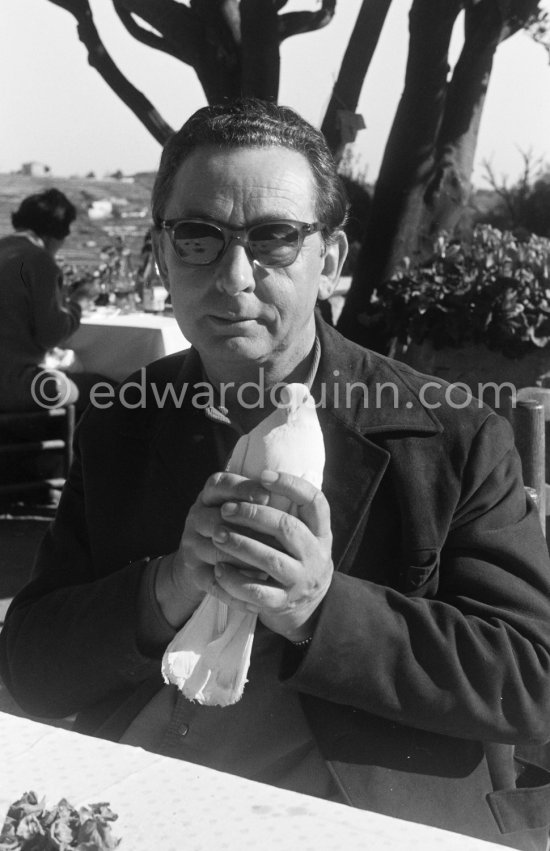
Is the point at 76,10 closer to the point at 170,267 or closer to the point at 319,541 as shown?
the point at 170,267

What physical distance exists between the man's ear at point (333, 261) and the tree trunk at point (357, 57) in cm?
581

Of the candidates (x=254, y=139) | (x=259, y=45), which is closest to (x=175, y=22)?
(x=259, y=45)

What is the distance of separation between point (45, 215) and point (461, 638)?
5049 mm

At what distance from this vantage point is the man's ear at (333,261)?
67.3 inches

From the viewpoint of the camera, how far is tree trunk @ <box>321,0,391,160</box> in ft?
24.0

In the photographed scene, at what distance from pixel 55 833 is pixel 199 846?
168mm

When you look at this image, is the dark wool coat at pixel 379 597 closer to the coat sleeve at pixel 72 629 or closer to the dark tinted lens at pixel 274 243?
the coat sleeve at pixel 72 629

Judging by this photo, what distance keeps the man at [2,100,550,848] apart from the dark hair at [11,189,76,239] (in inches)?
175

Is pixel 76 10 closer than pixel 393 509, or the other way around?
pixel 393 509

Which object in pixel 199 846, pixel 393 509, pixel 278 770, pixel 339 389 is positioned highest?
pixel 339 389

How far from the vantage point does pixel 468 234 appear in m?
7.47

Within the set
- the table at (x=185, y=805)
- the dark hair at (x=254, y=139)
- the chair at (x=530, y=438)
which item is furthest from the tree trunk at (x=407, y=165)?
the table at (x=185, y=805)

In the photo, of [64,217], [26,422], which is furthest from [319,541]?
[64,217]

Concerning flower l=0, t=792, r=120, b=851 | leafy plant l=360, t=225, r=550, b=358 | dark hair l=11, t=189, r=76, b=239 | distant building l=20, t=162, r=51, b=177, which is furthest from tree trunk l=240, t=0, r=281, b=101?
flower l=0, t=792, r=120, b=851
